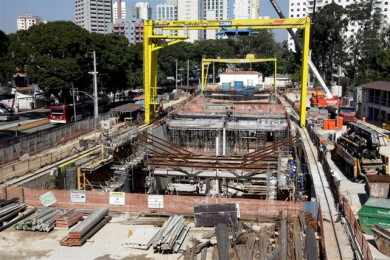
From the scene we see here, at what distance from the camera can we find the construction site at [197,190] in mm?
17094

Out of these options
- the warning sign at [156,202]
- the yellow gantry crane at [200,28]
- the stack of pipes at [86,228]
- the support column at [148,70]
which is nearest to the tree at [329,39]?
the yellow gantry crane at [200,28]

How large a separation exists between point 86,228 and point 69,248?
3.93ft

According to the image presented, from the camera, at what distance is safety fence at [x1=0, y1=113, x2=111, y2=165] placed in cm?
2763

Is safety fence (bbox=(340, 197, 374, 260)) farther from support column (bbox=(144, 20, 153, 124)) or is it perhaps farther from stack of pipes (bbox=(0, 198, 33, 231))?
support column (bbox=(144, 20, 153, 124))

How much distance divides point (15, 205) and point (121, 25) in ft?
610

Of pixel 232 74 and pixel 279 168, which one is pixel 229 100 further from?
pixel 279 168

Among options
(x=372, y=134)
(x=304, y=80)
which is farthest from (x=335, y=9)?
(x=372, y=134)

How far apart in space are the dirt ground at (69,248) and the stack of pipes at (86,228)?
0.18 metres

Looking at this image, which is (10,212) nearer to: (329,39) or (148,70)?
(148,70)

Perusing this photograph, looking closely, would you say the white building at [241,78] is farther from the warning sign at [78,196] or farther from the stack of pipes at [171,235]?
the stack of pipes at [171,235]

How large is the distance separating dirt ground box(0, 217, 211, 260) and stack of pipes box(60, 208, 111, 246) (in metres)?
0.18

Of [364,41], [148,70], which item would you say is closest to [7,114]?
[148,70]

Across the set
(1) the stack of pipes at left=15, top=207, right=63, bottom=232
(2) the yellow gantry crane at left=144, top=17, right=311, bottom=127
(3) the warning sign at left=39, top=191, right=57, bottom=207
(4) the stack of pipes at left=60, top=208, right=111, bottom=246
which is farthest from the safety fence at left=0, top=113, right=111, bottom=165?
(4) the stack of pipes at left=60, top=208, right=111, bottom=246

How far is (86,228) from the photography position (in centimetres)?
1847
